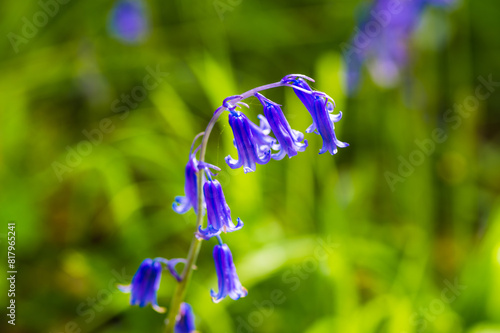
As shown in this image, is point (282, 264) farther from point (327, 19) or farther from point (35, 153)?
point (327, 19)

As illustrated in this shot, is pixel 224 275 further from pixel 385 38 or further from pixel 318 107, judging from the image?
pixel 385 38

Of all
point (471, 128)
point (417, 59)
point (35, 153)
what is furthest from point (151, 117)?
point (471, 128)

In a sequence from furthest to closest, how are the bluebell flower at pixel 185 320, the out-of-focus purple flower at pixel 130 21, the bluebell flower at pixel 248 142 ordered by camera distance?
the out-of-focus purple flower at pixel 130 21
the bluebell flower at pixel 185 320
the bluebell flower at pixel 248 142

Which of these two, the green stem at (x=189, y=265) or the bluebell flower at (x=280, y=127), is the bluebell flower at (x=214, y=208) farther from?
the bluebell flower at (x=280, y=127)

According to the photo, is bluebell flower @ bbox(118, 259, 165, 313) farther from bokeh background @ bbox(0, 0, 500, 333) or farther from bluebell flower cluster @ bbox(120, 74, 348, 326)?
bokeh background @ bbox(0, 0, 500, 333)

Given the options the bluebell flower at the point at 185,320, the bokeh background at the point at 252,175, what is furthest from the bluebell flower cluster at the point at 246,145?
the bokeh background at the point at 252,175

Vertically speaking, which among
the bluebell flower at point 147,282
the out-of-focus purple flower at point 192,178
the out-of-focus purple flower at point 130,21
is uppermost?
the out-of-focus purple flower at point 130,21

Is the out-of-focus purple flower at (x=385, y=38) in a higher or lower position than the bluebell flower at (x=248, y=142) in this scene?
higher

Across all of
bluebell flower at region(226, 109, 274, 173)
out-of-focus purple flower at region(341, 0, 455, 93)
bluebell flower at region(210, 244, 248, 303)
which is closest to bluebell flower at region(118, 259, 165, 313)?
bluebell flower at region(210, 244, 248, 303)
